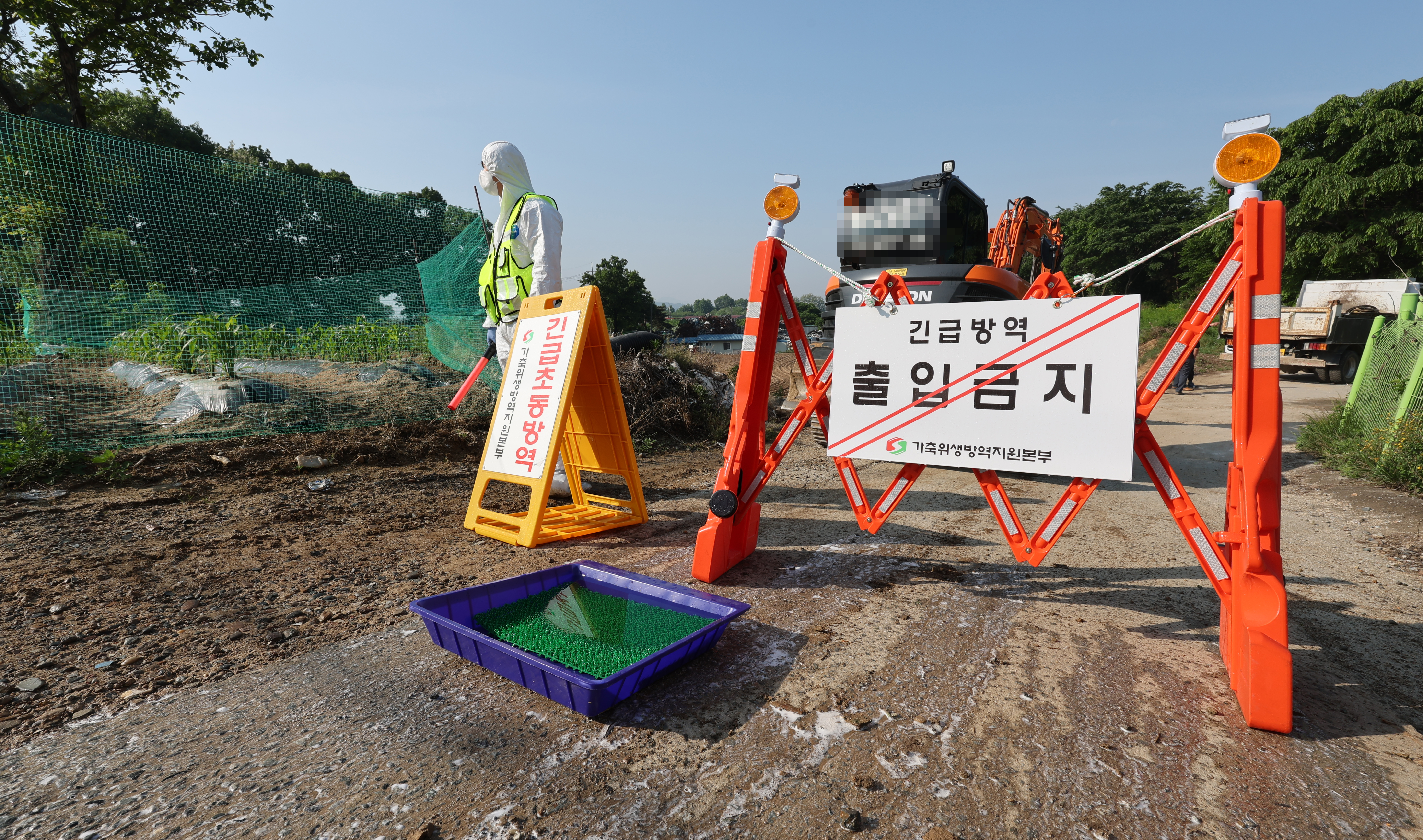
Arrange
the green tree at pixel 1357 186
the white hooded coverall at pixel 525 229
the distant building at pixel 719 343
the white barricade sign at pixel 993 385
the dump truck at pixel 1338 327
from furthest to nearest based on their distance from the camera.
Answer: the distant building at pixel 719 343
the green tree at pixel 1357 186
the dump truck at pixel 1338 327
the white hooded coverall at pixel 525 229
the white barricade sign at pixel 993 385

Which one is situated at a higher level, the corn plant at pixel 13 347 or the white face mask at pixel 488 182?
Result: the white face mask at pixel 488 182

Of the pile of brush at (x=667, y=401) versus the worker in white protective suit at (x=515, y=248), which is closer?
the worker in white protective suit at (x=515, y=248)

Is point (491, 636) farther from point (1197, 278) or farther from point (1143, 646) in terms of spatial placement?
point (1197, 278)

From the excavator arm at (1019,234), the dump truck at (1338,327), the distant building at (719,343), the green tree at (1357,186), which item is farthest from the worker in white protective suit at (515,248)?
the green tree at (1357,186)

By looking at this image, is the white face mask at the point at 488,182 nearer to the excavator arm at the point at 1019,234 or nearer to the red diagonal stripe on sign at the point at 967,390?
the red diagonal stripe on sign at the point at 967,390

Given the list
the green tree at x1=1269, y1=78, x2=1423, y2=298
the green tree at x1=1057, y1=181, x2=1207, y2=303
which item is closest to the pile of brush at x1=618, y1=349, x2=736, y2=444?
the green tree at x1=1269, y1=78, x2=1423, y2=298

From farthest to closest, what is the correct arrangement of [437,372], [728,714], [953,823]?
[437,372] < [728,714] < [953,823]

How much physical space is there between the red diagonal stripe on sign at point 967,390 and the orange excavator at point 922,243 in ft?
7.71

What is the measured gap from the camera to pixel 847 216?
212 inches

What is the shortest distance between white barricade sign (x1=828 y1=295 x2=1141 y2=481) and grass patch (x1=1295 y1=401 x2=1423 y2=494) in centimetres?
447

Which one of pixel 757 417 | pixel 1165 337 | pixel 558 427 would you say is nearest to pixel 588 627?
pixel 757 417

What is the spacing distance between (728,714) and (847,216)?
458cm

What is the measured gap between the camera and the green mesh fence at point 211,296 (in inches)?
192

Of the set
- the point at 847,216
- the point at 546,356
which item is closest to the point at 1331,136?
the point at 847,216
